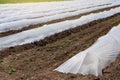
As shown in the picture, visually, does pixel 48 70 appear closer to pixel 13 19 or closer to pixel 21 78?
pixel 21 78

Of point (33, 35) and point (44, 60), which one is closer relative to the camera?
point (44, 60)

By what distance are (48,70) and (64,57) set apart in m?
1.42

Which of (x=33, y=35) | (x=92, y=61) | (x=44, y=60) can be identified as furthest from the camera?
(x=33, y=35)

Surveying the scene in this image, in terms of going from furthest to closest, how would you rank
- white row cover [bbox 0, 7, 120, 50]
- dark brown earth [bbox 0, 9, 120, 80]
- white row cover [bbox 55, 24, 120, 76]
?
white row cover [bbox 0, 7, 120, 50] < white row cover [bbox 55, 24, 120, 76] < dark brown earth [bbox 0, 9, 120, 80]

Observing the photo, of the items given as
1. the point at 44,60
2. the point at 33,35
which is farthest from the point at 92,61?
the point at 33,35

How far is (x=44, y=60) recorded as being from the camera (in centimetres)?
977

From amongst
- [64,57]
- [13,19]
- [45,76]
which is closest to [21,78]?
[45,76]

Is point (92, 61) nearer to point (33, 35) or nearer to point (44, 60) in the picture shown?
point (44, 60)

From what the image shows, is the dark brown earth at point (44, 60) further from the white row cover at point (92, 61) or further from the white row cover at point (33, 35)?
the white row cover at point (33, 35)

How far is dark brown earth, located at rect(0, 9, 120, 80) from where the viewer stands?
321 inches

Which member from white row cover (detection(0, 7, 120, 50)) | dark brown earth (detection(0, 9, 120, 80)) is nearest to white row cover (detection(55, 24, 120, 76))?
dark brown earth (detection(0, 9, 120, 80))

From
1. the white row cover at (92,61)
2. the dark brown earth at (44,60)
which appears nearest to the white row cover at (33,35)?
A: the dark brown earth at (44,60)

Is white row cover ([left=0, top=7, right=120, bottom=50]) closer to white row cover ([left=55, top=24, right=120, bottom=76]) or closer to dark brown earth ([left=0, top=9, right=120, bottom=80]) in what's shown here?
dark brown earth ([left=0, top=9, right=120, bottom=80])

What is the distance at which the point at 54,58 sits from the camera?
9.90 metres
